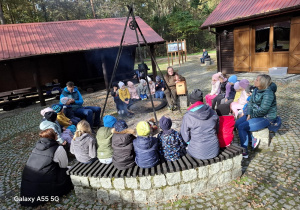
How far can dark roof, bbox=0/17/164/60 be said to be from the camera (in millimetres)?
10164

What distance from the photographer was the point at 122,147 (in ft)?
10.6

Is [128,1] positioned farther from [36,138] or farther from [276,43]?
[36,138]

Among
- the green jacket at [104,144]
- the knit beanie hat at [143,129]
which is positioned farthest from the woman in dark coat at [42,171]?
the knit beanie hat at [143,129]

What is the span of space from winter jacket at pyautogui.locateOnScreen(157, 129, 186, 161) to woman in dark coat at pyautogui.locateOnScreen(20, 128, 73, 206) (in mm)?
1629

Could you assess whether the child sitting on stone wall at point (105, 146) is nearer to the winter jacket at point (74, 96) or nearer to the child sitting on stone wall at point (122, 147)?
the child sitting on stone wall at point (122, 147)

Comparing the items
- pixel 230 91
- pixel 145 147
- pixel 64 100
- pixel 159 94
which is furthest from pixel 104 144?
pixel 159 94

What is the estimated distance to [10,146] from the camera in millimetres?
5898

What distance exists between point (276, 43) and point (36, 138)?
37.6ft

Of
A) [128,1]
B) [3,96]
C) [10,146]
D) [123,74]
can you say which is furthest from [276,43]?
[128,1]

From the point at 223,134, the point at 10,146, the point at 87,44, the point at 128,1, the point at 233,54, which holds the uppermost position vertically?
the point at 128,1

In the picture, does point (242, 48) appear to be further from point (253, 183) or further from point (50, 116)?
point (50, 116)

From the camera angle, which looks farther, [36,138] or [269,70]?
[269,70]

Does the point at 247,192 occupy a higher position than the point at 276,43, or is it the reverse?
the point at 276,43

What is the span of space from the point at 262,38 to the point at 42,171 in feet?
38.1
